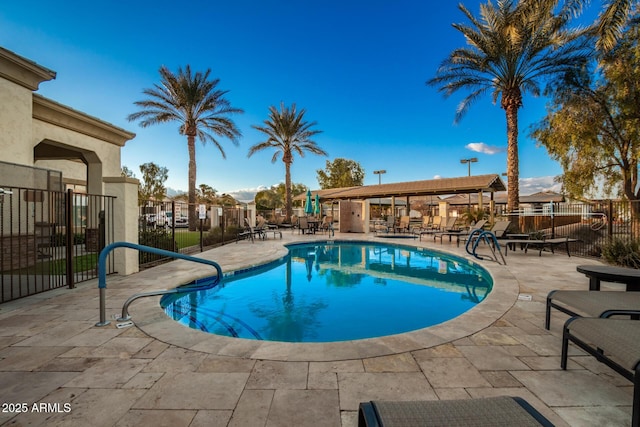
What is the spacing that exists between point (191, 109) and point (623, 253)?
69.8 ft

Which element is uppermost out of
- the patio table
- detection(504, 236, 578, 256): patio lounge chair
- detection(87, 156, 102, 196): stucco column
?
detection(87, 156, 102, 196): stucco column

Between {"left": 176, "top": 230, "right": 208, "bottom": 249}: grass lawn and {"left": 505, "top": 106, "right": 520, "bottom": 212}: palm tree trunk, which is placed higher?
{"left": 505, "top": 106, "right": 520, "bottom": 212}: palm tree trunk

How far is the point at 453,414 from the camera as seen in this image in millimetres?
1290

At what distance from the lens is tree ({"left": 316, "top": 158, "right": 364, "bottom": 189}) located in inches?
1838

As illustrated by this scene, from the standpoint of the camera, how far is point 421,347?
2990 mm

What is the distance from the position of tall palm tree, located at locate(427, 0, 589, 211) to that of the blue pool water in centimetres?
901

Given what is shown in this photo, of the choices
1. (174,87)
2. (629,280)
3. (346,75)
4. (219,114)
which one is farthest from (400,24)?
(629,280)

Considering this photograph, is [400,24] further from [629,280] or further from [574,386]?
[574,386]

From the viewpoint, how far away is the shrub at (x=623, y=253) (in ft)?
22.1

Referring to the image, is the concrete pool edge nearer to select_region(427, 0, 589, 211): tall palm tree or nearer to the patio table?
the patio table

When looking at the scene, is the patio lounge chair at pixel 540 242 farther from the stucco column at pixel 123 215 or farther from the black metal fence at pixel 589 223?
the stucco column at pixel 123 215

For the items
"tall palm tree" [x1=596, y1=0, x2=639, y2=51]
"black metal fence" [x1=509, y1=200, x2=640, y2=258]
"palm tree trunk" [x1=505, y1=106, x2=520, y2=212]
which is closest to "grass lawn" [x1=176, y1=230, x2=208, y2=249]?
"black metal fence" [x1=509, y1=200, x2=640, y2=258]

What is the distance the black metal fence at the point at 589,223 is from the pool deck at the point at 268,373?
24.7ft

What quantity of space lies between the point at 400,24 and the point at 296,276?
54.5ft
